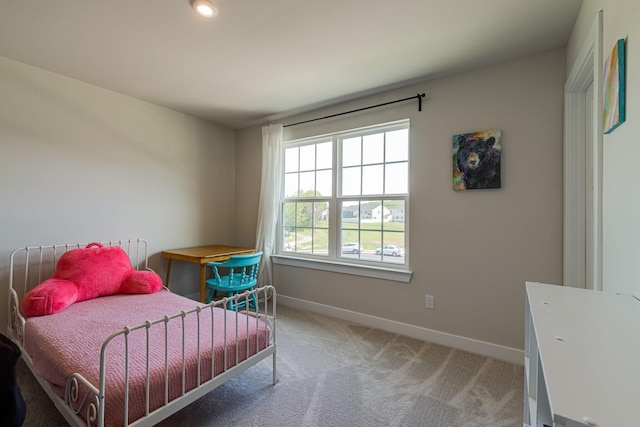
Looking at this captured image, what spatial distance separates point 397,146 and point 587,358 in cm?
248

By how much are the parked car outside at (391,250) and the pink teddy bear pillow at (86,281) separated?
2.10 metres

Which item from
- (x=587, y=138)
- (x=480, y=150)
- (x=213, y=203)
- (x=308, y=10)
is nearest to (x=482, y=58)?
(x=480, y=150)

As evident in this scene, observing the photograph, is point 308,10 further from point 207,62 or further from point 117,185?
point 117,185

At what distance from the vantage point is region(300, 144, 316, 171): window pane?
11.4ft

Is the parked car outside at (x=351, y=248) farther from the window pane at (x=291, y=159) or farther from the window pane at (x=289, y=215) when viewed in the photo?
the window pane at (x=291, y=159)

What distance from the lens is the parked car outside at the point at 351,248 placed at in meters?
3.11

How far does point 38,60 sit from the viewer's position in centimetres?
232

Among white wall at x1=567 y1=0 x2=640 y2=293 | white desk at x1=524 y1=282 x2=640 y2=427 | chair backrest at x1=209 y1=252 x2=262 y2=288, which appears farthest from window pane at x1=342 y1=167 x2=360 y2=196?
white desk at x1=524 y1=282 x2=640 y2=427

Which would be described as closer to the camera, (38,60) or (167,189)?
(38,60)

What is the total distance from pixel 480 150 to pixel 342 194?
1.40 meters

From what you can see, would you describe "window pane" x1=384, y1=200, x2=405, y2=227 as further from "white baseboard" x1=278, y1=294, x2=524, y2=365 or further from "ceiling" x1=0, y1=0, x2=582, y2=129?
"ceiling" x1=0, y1=0, x2=582, y2=129

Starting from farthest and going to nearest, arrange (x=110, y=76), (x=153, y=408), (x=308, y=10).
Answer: (x=110, y=76) → (x=308, y=10) → (x=153, y=408)

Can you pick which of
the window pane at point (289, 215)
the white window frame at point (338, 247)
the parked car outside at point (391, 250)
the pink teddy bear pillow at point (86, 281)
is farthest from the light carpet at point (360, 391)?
the window pane at point (289, 215)

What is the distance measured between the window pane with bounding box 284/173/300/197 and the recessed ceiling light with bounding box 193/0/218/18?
2051 mm
